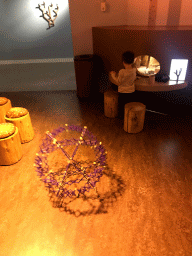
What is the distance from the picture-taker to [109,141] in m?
3.97

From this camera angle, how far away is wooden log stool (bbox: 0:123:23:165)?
10.7 ft

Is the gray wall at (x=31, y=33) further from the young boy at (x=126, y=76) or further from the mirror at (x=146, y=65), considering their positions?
the young boy at (x=126, y=76)

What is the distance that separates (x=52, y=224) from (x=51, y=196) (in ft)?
1.39

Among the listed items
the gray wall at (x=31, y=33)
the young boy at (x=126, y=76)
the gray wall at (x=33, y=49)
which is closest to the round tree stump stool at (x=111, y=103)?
the young boy at (x=126, y=76)

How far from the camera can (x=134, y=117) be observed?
13.0ft

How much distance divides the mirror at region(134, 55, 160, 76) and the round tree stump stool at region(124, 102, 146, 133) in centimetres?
95

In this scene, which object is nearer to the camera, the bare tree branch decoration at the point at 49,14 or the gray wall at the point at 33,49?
the gray wall at the point at 33,49

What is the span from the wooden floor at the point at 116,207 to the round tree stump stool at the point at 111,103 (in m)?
0.71

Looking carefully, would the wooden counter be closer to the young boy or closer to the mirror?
the mirror

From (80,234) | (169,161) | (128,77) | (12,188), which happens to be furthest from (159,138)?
(12,188)

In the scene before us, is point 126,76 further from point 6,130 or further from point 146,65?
point 6,130

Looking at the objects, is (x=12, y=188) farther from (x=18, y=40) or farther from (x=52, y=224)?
(x=18, y=40)

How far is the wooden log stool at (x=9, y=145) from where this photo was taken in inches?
128

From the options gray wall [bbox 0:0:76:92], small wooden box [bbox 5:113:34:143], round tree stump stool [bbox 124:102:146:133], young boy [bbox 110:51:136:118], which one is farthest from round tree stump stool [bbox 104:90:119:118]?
gray wall [bbox 0:0:76:92]
